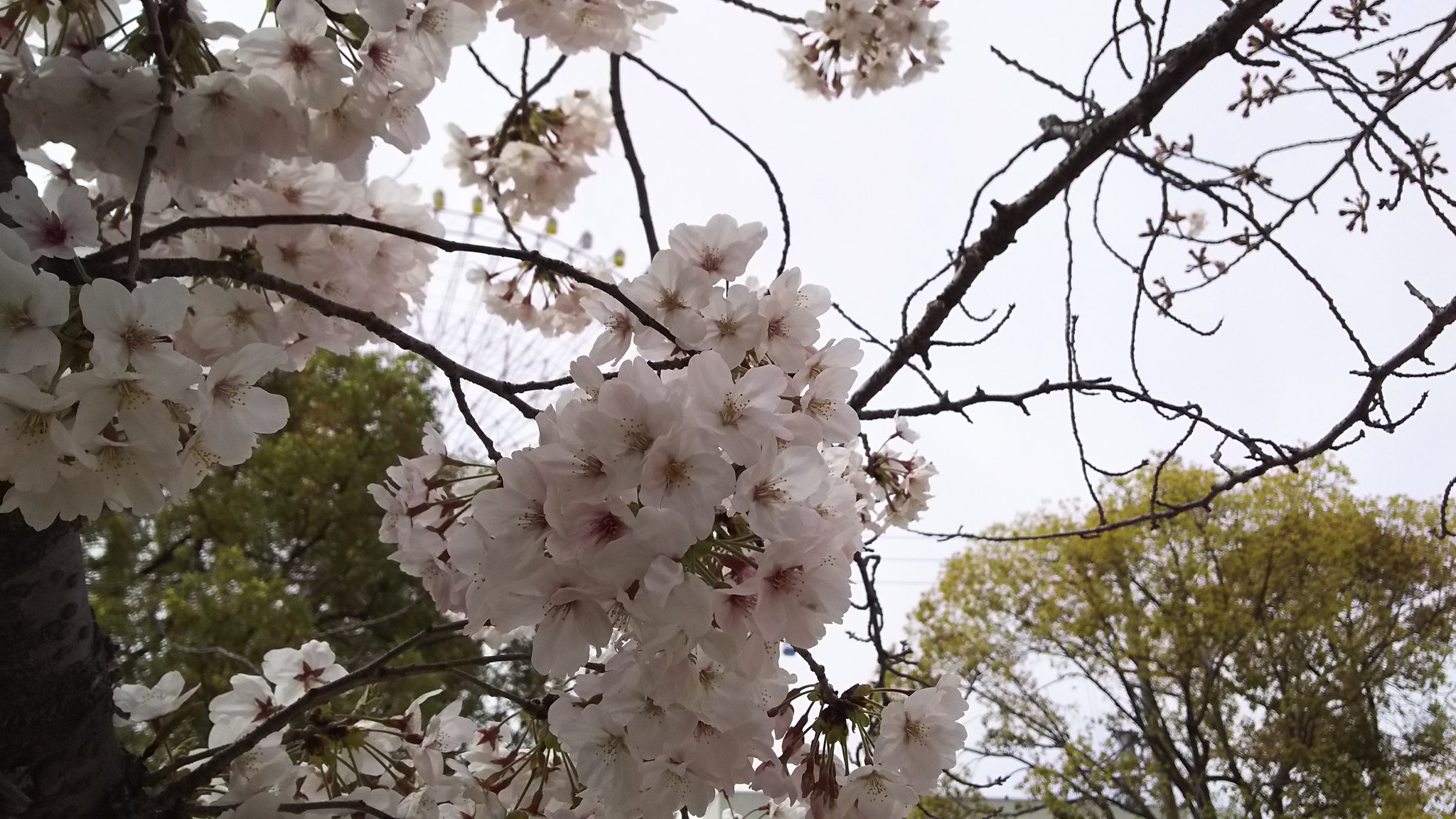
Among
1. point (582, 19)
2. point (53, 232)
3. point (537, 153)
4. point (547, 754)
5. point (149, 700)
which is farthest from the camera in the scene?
point (537, 153)

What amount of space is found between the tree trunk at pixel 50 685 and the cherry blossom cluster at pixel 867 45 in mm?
1172

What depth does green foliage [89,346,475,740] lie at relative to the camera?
2.82 m

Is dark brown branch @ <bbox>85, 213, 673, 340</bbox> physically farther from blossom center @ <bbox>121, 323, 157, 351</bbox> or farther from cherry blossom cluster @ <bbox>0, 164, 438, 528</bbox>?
blossom center @ <bbox>121, 323, 157, 351</bbox>

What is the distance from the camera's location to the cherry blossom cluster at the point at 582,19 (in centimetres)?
93

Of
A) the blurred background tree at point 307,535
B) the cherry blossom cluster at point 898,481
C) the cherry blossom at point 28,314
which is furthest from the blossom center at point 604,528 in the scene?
the blurred background tree at point 307,535

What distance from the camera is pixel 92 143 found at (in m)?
0.64

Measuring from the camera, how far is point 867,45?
146 centimetres

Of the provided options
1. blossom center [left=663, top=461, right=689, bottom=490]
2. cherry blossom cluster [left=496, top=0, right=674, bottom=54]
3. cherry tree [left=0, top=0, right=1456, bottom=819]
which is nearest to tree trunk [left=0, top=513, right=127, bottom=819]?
cherry tree [left=0, top=0, right=1456, bottom=819]

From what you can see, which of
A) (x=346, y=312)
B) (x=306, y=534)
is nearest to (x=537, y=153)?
(x=346, y=312)

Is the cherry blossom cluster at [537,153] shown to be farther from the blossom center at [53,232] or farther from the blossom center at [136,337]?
the blossom center at [136,337]

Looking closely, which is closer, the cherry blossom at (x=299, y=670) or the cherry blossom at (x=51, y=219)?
the cherry blossom at (x=51, y=219)

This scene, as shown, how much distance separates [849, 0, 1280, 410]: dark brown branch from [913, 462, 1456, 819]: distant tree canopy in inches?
82.8

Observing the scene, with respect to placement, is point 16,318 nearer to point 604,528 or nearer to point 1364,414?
point 604,528

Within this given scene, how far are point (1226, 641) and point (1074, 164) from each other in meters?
3.19
